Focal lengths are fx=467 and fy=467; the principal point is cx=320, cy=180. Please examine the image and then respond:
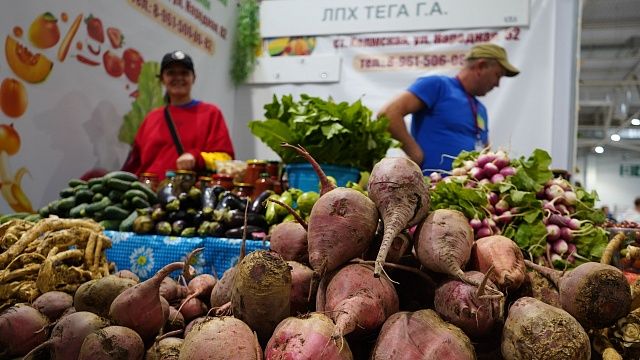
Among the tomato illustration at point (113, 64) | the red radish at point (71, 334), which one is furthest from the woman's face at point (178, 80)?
the red radish at point (71, 334)

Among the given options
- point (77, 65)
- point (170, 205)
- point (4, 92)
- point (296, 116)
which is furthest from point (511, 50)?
point (4, 92)

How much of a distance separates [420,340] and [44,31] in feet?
14.9

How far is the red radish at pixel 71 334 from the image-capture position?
53.6 inches

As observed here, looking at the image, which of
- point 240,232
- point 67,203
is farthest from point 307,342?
point 67,203

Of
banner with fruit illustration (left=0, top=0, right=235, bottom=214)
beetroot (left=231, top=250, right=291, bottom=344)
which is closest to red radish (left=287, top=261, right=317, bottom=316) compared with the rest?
beetroot (left=231, top=250, right=291, bottom=344)

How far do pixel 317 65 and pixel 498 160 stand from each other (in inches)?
153

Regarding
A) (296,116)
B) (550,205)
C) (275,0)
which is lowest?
(550,205)

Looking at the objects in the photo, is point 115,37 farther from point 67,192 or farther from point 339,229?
point 339,229

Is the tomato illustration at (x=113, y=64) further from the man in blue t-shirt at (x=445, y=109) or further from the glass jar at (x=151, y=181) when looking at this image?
the man in blue t-shirt at (x=445, y=109)

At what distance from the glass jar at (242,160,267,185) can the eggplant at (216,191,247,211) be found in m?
0.39

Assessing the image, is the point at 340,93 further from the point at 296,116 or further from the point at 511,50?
the point at 296,116

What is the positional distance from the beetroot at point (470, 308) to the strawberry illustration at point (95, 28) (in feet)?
15.7

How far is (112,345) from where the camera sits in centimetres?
124

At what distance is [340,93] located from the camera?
6109mm
